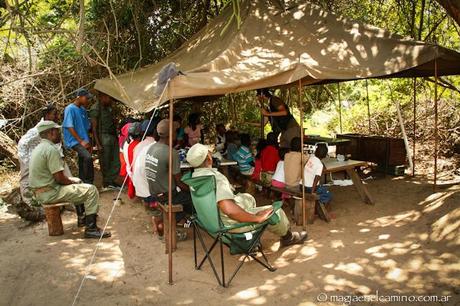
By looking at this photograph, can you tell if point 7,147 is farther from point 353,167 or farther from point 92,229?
point 353,167

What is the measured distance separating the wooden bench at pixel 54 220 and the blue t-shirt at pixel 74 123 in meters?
1.50

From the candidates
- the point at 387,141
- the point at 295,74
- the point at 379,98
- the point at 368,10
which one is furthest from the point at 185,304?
the point at 379,98

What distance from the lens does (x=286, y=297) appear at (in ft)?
11.3

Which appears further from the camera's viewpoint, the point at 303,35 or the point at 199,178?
the point at 303,35

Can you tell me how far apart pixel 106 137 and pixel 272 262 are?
409 cm

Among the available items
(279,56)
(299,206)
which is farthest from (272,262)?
(279,56)

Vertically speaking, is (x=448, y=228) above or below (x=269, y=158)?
below

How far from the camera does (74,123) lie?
6188 mm

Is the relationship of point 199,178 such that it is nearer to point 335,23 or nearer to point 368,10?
point 335,23

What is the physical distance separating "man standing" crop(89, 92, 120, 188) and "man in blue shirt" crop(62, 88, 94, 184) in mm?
521

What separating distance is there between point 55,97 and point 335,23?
5389 mm

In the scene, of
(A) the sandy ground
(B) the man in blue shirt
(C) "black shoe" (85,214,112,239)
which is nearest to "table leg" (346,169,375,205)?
(A) the sandy ground

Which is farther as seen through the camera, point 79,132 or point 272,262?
point 79,132

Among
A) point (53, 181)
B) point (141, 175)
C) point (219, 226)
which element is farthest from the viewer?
point (141, 175)
